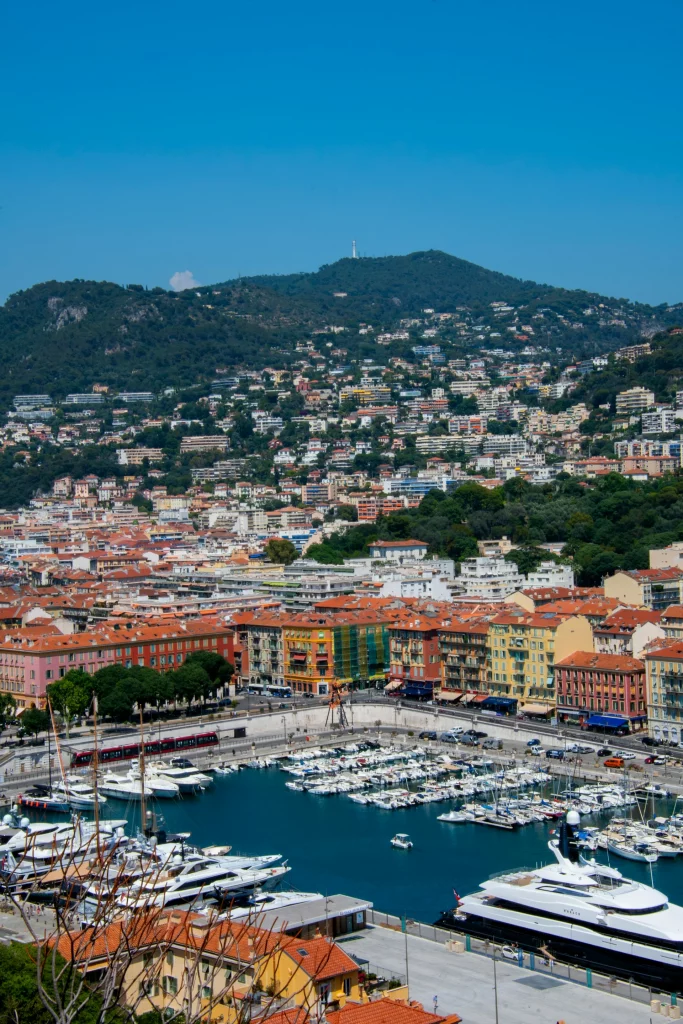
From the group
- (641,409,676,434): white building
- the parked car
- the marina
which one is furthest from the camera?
(641,409,676,434): white building

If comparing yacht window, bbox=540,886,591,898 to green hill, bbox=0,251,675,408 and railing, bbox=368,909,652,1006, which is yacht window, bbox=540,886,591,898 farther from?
green hill, bbox=0,251,675,408

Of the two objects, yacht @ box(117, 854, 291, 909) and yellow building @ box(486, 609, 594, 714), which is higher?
yellow building @ box(486, 609, 594, 714)

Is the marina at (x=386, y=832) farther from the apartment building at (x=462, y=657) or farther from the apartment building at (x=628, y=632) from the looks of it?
the apartment building at (x=462, y=657)

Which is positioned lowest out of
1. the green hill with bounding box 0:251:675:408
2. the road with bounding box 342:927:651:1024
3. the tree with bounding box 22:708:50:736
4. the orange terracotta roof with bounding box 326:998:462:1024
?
the road with bounding box 342:927:651:1024

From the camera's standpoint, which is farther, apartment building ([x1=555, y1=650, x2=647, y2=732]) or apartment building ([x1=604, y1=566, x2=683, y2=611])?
apartment building ([x1=604, y1=566, x2=683, y2=611])


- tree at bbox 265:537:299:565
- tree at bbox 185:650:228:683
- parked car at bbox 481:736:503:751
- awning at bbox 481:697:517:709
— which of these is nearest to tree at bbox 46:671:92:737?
tree at bbox 185:650:228:683

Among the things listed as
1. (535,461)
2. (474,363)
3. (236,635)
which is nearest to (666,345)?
(535,461)

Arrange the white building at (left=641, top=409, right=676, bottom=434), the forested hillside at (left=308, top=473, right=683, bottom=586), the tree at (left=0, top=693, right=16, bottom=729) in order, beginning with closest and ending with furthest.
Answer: the tree at (left=0, top=693, right=16, bottom=729), the forested hillside at (left=308, top=473, right=683, bottom=586), the white building at (left=641, top=409, right=676, bottom=434)

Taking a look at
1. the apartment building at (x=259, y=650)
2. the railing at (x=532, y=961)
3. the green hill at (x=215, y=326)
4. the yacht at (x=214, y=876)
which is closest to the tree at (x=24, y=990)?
the railing at (x=532, y=961)
